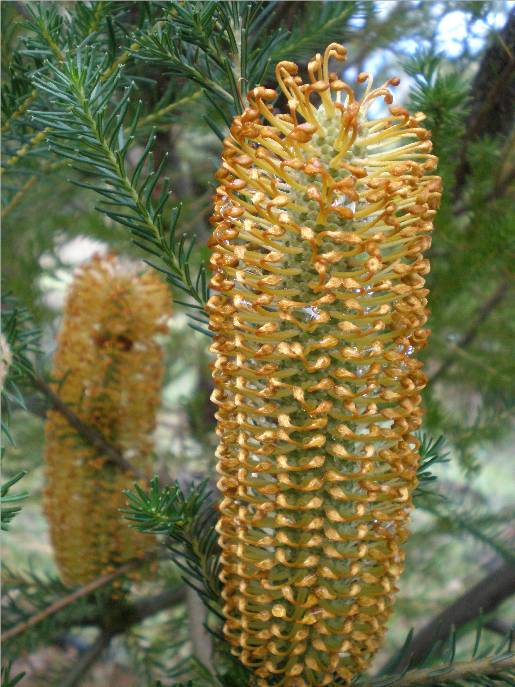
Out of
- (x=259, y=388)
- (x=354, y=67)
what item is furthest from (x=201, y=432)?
(x=259, y=388)

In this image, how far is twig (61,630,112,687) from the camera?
2.74ft

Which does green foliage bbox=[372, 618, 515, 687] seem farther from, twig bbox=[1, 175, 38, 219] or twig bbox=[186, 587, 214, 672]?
twig bbox=[1, 175, 38, 219]

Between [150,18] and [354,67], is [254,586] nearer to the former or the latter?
[150,18]

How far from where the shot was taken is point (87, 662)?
85cm

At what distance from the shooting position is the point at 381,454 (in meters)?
Answer: 0.47

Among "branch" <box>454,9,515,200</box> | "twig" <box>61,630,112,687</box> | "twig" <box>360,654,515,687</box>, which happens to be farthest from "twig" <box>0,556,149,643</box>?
"branch" <box>454,9,515,200</box>

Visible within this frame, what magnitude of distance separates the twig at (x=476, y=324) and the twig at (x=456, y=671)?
0.48 meters

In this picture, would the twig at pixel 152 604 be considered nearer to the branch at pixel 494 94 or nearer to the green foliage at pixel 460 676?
the green foliage at pixel 460 676

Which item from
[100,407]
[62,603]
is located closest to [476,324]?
[100,407]

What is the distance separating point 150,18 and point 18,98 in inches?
4.5

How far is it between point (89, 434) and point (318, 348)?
0.40 metres

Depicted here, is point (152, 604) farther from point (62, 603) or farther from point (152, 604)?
point (62, 603)

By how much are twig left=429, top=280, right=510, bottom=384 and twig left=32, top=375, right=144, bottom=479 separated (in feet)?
1.30

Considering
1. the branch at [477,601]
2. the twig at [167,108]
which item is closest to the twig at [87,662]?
the branch at [477,601]
